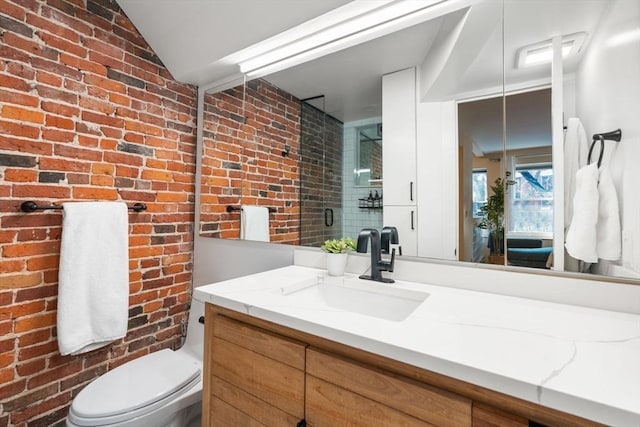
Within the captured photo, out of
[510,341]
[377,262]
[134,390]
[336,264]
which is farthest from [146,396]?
[510,341]

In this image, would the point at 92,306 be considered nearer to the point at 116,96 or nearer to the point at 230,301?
the point at 230,301

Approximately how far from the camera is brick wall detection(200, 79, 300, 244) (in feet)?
6.05

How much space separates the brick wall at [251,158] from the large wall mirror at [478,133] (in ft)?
0.11

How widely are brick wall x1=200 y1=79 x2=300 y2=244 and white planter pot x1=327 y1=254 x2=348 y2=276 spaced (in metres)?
0.41

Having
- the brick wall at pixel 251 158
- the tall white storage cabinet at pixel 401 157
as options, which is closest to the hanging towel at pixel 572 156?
the tall white storage cabinet at pixel 401 157

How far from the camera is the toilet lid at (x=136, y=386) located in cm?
119

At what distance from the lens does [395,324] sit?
81cm

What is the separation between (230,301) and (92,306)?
1009 millimetres

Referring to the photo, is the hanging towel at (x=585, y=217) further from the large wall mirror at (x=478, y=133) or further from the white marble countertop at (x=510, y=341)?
the white marble countertop at (x=510, y=341)

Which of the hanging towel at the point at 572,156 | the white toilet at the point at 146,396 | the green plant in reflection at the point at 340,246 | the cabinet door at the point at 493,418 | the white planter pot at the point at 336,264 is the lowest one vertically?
the white toilet at the point at 146,396

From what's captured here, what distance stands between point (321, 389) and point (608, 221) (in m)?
1.05

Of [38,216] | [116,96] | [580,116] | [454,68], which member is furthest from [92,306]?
[580,116]

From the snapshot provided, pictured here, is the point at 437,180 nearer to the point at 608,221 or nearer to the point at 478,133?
the point at 478,133

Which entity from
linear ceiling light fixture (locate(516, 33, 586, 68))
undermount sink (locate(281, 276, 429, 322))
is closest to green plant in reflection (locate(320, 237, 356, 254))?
undermount sink (locate(281, 276, 429, 322))
